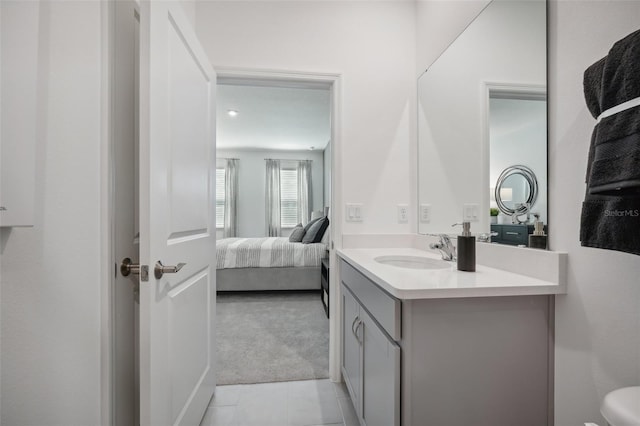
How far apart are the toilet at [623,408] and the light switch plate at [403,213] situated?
1431 millimetres

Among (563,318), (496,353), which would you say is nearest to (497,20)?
(563,318)

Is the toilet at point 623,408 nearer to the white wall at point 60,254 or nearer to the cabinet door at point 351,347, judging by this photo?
the cabinet door at point 351,347

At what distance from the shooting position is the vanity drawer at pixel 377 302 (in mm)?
923

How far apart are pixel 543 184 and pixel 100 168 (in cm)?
156

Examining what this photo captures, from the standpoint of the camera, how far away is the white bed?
380 cm

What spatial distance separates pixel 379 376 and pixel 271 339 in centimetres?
168

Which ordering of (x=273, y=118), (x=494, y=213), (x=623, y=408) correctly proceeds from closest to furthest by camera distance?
(x=623, y=408) < (x=494, y=213) < (x=273, y=118)

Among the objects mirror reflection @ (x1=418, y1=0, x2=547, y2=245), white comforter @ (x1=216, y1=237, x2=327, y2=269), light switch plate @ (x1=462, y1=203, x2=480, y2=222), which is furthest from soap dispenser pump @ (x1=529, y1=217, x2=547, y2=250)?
white comforter @ (x1=216, y1=237, x2=327, y2=269)

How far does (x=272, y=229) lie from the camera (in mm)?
6496

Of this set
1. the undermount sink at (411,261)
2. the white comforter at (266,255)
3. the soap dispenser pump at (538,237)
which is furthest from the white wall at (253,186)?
the soap dispenser pump at (538,237)

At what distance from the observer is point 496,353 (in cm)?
93

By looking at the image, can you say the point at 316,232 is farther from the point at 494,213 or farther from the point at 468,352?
the point at 468,352

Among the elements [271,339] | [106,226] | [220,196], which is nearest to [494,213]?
[106,226]

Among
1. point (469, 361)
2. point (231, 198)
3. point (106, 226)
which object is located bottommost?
point (469, 361)
